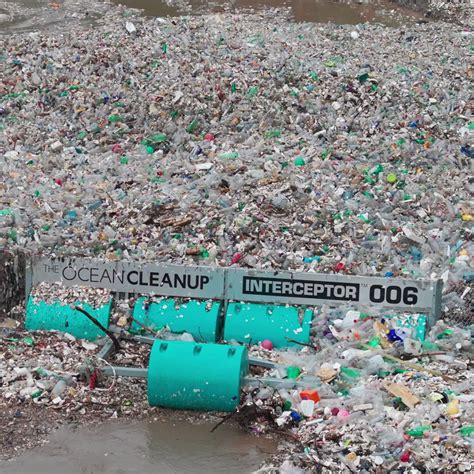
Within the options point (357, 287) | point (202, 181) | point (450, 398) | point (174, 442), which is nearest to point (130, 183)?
point (202, 181)

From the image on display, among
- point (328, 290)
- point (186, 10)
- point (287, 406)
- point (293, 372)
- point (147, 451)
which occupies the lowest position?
point (147, 451)

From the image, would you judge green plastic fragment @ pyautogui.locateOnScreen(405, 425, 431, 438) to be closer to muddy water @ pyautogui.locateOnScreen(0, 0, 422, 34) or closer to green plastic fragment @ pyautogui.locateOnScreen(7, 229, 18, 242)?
green plastic fragment @ pyautogui.locateOnScreen(7, 229, 18, 242)

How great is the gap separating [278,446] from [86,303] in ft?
6.68

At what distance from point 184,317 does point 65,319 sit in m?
0.89

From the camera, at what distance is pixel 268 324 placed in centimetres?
611

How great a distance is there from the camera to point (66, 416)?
5297 mm

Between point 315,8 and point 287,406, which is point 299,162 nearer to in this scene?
point 287,406

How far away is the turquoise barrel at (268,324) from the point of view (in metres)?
6.05

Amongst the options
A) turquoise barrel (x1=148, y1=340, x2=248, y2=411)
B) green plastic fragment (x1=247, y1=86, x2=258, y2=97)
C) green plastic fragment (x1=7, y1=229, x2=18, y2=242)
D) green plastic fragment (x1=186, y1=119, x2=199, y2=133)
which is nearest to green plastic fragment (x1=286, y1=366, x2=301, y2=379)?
turquoise barrel (x1=148, y1=340, x2=248, y2=411)

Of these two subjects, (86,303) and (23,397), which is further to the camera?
(86,303)

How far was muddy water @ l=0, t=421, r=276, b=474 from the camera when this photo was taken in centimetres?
488

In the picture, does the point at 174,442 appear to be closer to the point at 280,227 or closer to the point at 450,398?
the point at 450,398

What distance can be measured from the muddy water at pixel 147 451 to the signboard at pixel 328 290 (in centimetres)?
129

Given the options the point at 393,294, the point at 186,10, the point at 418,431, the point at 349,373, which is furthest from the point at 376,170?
the point at 186,10
